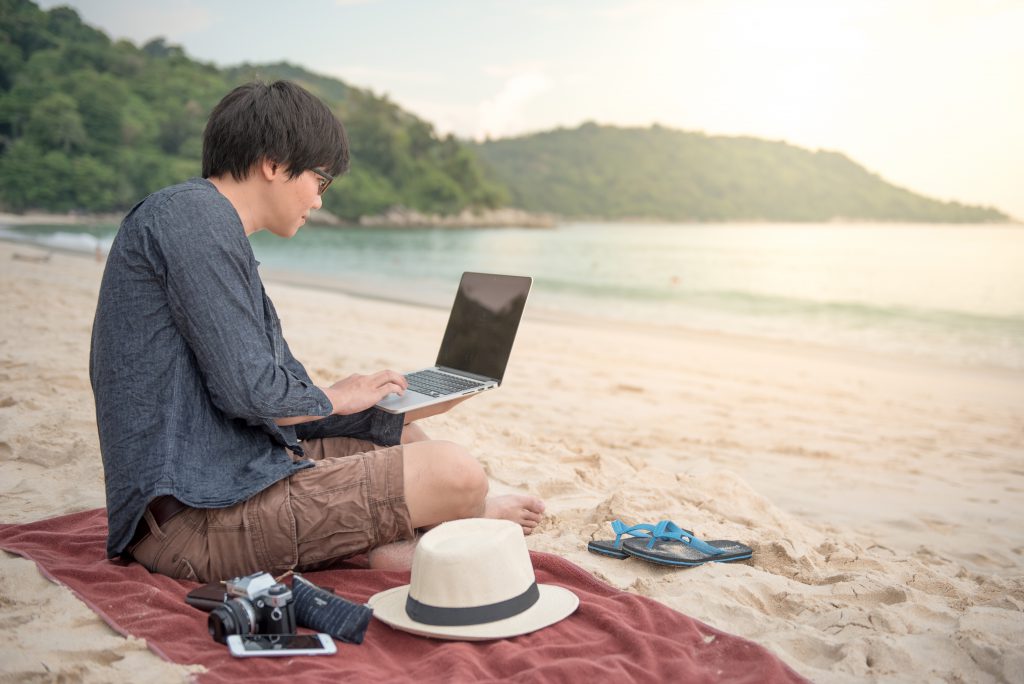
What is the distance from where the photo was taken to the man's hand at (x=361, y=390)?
2494 mm

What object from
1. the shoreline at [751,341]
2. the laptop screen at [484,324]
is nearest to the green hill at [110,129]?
the shoreline at [751,341]

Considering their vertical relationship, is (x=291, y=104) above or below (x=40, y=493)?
above

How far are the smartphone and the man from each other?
1.07 feet

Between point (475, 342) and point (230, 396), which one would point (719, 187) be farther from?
point (230, 396)

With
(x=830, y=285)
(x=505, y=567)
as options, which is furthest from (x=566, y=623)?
(x=830, y=285)

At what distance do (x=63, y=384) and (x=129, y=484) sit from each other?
3.43 meters

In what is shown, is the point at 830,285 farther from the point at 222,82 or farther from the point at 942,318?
the point at 222,82

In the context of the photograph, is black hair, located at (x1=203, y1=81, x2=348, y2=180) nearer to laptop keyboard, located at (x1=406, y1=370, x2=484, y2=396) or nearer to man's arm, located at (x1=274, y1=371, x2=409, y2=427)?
man's arm, located at (x1=274, y1=371, x2=409, y2=427)

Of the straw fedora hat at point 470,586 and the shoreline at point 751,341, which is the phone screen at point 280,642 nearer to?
the straw fedora hat at point 470,586

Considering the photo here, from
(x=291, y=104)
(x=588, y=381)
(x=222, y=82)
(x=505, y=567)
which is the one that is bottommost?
(x=588, y=381)

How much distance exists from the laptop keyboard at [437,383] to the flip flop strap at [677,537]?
918mm

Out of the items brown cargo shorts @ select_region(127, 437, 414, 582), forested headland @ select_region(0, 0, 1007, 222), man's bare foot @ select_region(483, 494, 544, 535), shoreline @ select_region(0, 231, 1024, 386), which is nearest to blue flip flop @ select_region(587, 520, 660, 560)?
man's bare foot @ select_region(483, 494, 544, 535)

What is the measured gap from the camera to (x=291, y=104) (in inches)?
89.4

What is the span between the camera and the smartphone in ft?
6.68
